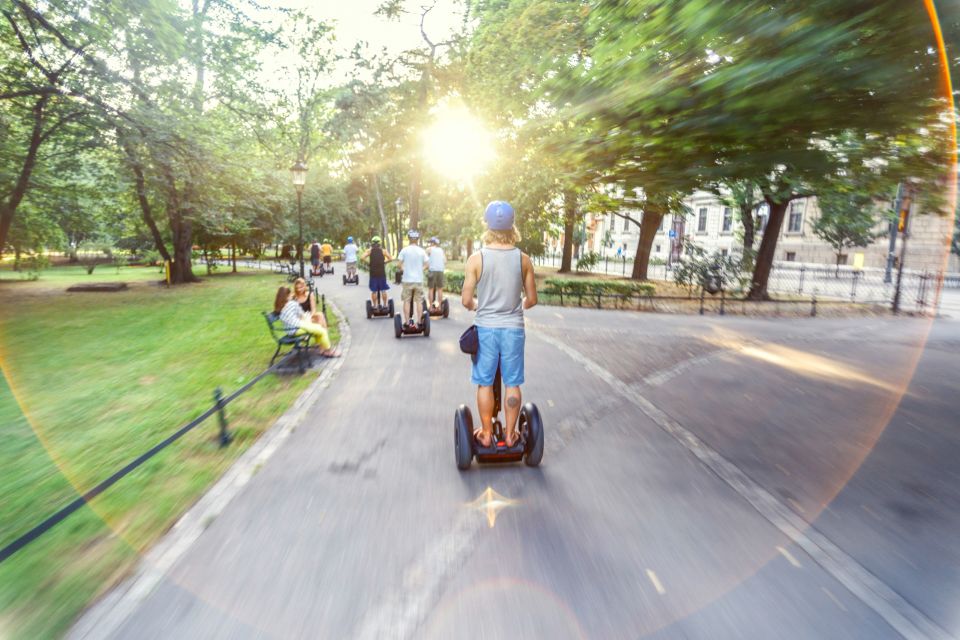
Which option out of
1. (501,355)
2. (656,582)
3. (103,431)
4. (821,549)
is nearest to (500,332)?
(501,355)

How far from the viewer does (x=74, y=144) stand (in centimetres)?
1677

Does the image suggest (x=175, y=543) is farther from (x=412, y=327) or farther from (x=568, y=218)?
(x=568, y=218)

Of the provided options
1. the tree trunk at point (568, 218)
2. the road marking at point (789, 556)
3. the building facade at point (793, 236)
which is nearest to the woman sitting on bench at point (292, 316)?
the road marking at point (789, 556)

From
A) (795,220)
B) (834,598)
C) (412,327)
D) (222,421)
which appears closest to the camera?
(834,598)

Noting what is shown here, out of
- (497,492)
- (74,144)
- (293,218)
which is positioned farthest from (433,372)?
(293,218)

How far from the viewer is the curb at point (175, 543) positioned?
274 cm

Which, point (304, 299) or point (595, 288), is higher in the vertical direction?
point (304, 299)

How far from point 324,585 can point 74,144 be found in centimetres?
1880

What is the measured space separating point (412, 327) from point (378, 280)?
2551 mm

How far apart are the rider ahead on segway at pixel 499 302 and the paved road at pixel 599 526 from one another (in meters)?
0.75

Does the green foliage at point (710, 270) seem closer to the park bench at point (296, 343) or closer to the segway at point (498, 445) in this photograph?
the park bench at point (296, 343)

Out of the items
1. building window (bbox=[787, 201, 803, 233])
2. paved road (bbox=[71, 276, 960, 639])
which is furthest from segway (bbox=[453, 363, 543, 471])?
building window (bbox=[787, 201, 803, 233])

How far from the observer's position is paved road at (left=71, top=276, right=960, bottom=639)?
2.78 metres

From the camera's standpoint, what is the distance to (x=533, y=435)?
15.0 feet
